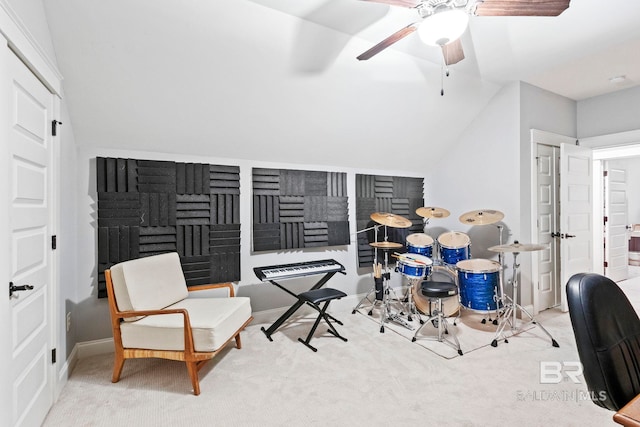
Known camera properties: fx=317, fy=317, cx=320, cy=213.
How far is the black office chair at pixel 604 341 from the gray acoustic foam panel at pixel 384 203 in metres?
2.92

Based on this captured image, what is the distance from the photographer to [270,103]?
2934 millimetres

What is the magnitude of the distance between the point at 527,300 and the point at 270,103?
3503mm

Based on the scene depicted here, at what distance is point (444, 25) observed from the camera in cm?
151

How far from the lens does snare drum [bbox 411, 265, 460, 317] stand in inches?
137

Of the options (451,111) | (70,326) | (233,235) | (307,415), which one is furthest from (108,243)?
(451,111)

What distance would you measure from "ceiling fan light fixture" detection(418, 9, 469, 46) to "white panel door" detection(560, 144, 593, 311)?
2.88 m

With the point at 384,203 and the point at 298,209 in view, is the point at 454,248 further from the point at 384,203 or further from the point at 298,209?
the point at 298,209

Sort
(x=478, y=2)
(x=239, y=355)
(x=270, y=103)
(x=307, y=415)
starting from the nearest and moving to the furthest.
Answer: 1. (x=478, y=2)
2. (x=307, y=415)
3. (x=239, y=355)
4. (x=270, y=103)

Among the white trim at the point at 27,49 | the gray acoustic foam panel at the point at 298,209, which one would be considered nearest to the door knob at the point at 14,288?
the white trim at the point at 27,49

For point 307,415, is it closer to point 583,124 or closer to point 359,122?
point 359,122

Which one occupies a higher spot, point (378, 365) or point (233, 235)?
point (233, 235)

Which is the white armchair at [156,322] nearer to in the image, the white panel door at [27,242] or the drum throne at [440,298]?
the white panel door at [27,242]

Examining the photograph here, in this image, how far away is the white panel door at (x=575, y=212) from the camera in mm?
3613

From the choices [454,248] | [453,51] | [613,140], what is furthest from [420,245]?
[613,140]
